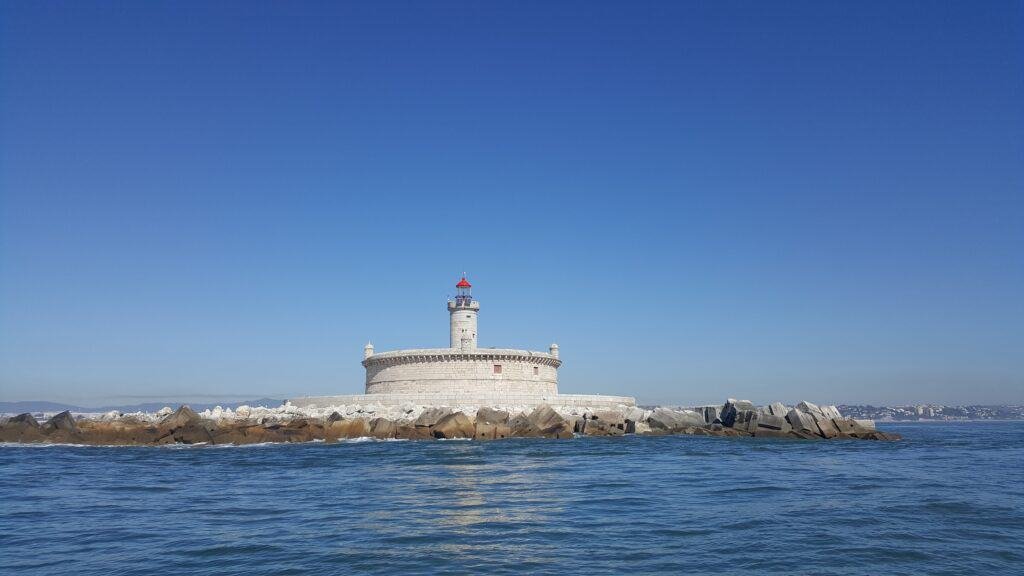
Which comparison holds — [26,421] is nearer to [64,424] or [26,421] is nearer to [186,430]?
[64,424]

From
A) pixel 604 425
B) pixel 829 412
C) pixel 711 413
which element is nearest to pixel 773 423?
pixel 829 412

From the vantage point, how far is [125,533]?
9859mm

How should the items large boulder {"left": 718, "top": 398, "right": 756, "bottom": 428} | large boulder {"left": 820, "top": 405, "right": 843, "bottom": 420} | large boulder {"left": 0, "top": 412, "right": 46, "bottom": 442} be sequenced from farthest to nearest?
large boulder {"left": 718, "top": 398, "right": 756, "bottom": 428}
large boulder {"left": 820, "top": 405, "right": 843, "bottom": 420}
large boulder {"left": 0, "top": 412, "right": 46, "bottom": 442}

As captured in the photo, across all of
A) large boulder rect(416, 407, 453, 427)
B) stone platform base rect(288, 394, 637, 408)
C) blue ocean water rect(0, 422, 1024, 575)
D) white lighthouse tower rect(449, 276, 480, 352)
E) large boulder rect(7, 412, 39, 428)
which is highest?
white lighthouse tower rect(449, 276, 480, 352)

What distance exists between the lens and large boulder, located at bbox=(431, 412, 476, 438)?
2556 cm

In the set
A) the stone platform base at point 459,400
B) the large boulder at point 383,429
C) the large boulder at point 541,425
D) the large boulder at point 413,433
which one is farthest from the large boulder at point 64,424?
the large boulder at point 541,425

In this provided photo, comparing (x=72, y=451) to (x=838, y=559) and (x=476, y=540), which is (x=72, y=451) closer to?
(x=476, y=540)

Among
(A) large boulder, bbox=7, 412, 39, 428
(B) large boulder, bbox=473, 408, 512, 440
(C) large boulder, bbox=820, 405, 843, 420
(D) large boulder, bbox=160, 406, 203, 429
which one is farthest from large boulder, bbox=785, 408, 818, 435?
(A) large boulder, bbox=7, 412, 39, 428

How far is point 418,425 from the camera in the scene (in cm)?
2600

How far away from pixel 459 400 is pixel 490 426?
501 centimetres

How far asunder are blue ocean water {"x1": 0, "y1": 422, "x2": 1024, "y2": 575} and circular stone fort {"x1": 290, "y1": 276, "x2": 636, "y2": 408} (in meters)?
11.4

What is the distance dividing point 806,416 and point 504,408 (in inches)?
474

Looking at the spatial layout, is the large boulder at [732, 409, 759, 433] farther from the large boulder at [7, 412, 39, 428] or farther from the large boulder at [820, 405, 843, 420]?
the large boulder at [7, 412, 39, 428]

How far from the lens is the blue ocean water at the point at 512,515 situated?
26.9 feet
